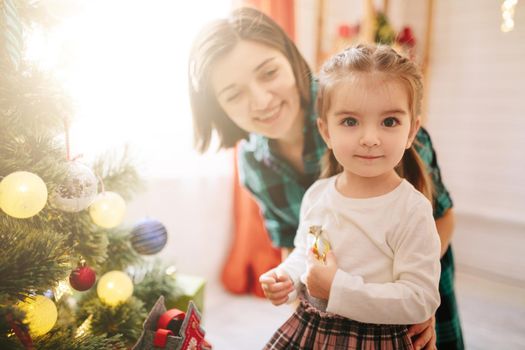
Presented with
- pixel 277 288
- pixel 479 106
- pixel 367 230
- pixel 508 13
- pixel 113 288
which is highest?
pixel 508 13

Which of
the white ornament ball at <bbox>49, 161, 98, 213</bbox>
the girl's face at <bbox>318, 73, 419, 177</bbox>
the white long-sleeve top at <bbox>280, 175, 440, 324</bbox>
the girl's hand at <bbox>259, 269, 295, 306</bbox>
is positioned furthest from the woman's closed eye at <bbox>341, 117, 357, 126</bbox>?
the white ornament ball at <bbox>49, 161, 98, 213</bbox>

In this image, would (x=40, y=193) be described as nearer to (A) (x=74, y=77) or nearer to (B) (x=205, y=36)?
(A) (x=74, y=77)

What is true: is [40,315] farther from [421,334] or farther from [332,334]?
[421,334]

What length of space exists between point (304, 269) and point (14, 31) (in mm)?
648

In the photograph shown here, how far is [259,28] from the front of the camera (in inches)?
39.5

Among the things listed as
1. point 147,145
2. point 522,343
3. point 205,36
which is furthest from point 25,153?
point 522,343

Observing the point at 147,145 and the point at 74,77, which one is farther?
the point at 147,145

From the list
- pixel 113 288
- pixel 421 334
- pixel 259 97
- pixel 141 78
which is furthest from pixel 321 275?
pixel 141 78

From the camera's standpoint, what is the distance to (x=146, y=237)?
1.02m

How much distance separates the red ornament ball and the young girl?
1.34ft

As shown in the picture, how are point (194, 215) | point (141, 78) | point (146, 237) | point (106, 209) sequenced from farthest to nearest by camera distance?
1. point (194, 215)
2. point (141, 78)
3. point (146, 237)
4. point (106, 209)

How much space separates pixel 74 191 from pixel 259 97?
0.44 m

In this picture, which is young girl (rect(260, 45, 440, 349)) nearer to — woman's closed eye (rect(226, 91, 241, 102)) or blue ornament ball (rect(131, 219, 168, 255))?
woman's closed eye (rect(226, 91, 241, 102))

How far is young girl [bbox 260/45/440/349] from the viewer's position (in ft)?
1.89
